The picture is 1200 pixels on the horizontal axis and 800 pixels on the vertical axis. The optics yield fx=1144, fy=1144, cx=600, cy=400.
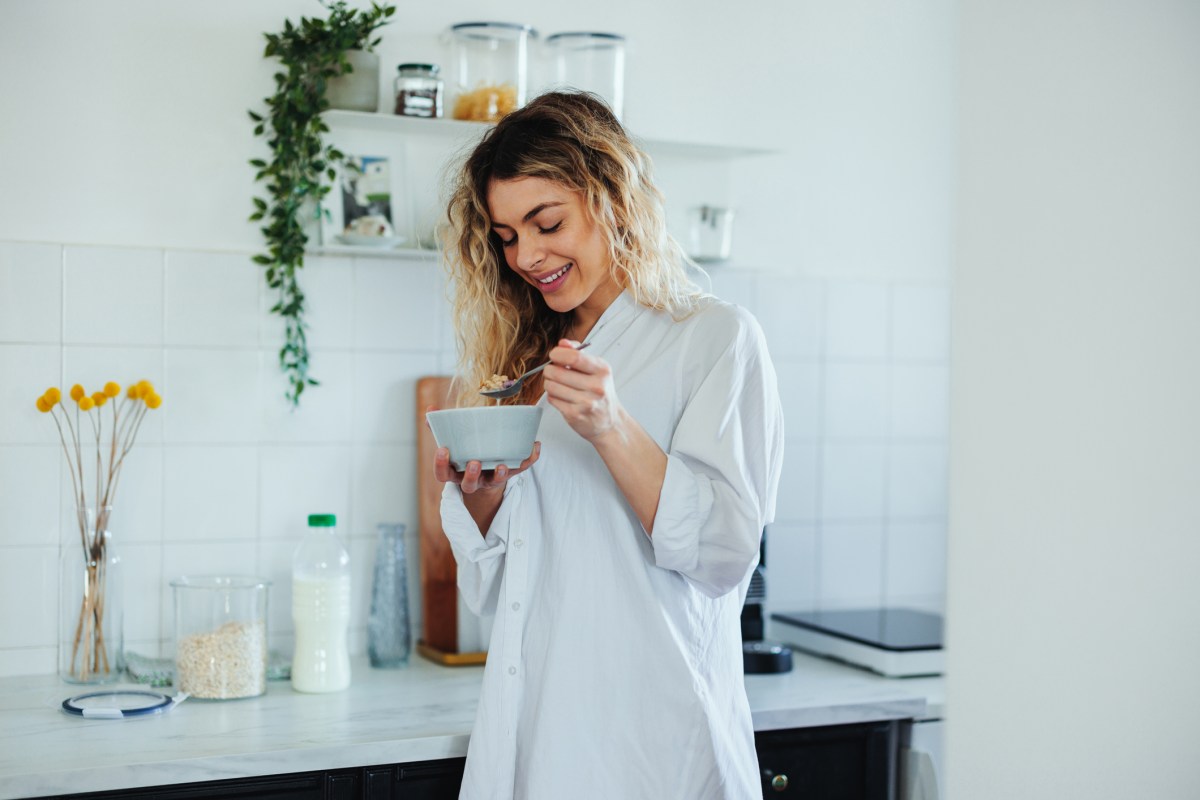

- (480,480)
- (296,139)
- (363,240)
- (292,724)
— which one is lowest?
(292,724)

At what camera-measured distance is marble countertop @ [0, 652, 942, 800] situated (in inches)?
58.6

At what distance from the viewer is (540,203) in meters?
1.44

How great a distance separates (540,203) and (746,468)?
16.6 inches

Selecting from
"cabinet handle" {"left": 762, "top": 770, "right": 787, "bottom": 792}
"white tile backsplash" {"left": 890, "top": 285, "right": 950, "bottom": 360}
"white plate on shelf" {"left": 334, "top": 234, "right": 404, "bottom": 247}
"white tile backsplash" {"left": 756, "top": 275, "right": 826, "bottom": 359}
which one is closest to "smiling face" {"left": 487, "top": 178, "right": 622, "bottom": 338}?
"white plate on shelf" {"left": 334, "top": 234, "right": 404, "bottom": 247}

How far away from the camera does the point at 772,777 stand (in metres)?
1.83

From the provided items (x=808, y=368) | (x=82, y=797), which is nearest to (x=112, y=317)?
(x=82, y=797)

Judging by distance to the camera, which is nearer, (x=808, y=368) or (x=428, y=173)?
(x=428, y=173)

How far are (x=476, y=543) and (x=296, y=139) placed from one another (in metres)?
0.94

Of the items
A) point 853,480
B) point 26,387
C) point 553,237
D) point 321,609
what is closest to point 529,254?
point 553,237

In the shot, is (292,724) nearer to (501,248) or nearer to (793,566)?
(501,248)

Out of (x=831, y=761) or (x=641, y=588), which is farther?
(x=831, y=761)

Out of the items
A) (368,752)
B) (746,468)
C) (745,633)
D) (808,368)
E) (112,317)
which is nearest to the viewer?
(746,468)

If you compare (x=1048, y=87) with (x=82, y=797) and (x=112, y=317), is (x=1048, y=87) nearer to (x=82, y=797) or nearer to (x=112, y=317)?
(x=82, y=797)

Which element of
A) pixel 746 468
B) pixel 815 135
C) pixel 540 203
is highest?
pixel 815 135
